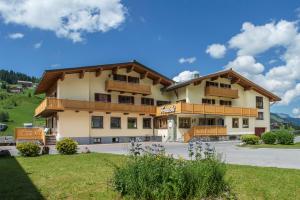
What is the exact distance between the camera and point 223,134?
39750 mm

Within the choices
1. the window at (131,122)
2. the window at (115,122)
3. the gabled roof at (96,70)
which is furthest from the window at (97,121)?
the gabled roof at (96,70)

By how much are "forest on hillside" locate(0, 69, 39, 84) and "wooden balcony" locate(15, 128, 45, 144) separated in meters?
117

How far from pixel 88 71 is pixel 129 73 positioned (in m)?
5.19

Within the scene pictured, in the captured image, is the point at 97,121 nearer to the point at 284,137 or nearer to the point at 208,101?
the point at 208,101

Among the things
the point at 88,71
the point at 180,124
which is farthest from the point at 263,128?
the point at 88,71

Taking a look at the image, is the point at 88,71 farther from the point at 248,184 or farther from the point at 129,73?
the point at 248,184

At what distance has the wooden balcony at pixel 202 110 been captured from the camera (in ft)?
119

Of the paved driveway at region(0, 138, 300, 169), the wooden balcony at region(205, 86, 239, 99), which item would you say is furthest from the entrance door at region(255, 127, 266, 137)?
the paved driveway at region(0, 138, 300, 169)

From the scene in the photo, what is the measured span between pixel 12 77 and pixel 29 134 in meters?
122

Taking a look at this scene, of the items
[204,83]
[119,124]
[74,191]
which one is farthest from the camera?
[204,83]

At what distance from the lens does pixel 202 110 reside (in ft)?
123

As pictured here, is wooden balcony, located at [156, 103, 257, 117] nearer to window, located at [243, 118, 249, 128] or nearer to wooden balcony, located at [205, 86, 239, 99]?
window, located at [243, 118, 249, 128]

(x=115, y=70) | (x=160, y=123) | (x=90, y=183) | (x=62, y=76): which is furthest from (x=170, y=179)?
(x=160, y=123)

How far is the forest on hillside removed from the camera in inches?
5600
